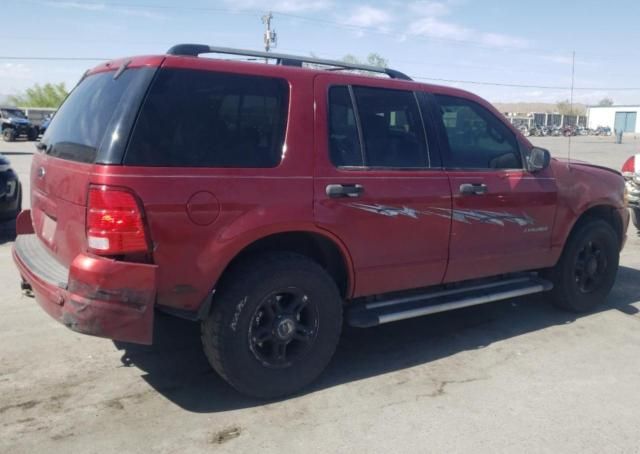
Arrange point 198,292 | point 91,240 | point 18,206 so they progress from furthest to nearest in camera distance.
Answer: point 18,206 → point 198,292 → point 91,240

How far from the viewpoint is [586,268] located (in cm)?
565

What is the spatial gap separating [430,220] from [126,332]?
2227 mm

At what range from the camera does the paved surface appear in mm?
3279

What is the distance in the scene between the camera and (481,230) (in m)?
4.66

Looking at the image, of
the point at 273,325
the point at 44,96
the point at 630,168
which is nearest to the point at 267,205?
the point at 273,325

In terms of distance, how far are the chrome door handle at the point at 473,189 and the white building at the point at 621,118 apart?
10133 centimetres

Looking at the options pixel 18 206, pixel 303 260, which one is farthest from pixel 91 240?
pixel 18 206

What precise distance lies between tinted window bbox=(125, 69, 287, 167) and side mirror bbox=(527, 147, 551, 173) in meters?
2.37

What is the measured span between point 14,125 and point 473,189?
3391 centimetres

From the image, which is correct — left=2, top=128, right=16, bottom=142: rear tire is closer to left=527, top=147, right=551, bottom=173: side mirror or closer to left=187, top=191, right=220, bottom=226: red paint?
left=527, top=147, right=551, bottom=173: side mirror

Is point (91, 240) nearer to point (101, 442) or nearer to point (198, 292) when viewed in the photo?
point (198, 292)

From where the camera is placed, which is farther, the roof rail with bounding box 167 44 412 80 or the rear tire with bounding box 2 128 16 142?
the rear tire with bounding box 2 128 16 142

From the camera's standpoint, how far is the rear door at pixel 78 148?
126 inches

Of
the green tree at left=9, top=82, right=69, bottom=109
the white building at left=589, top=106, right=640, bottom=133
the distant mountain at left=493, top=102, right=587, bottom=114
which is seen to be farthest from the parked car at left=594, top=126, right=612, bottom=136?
the green tree at left=9, top=82, right=69, bottom=109
